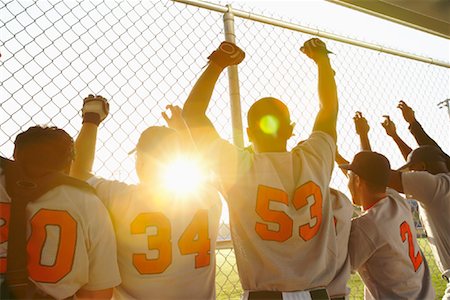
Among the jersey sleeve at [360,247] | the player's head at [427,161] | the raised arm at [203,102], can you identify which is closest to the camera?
the raised arm at [203,102]

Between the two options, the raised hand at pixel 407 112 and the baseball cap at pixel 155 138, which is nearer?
the baseball cap at pixel 155 138

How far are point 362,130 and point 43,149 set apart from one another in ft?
7.92

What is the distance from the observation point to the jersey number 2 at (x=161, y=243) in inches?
66.1

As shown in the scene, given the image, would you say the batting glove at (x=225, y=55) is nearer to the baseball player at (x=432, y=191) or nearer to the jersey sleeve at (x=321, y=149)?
the jersey sleeve at (x=321, y=149)

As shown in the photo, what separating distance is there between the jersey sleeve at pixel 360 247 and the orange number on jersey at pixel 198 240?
901 mm

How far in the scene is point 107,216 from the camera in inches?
64.4

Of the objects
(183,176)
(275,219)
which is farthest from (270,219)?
(183,176)

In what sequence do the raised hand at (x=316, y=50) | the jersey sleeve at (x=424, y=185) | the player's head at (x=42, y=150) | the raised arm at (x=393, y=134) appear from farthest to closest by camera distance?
the raised arm at (x=393, y=134) → the jersey sleeve at (x=424, y=185) → the raised hand at (x=316, y=50) → the player's head at (x=42, y=150)

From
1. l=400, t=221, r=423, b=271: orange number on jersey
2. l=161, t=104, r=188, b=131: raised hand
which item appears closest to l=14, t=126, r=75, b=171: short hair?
l=161, t=104, r=188, b=131: raised hand

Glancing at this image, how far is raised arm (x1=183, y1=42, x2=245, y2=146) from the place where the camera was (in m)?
1.79

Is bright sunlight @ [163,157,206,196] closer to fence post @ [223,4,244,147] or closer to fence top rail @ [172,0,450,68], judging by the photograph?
fence post @ [223,4,244,147]

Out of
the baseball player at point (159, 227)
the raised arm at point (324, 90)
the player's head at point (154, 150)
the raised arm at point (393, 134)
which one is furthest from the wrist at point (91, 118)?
the raised arm at point (393, 134)

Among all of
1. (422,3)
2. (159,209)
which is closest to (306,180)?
(159,209)

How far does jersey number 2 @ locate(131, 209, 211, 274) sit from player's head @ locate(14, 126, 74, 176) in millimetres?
419
